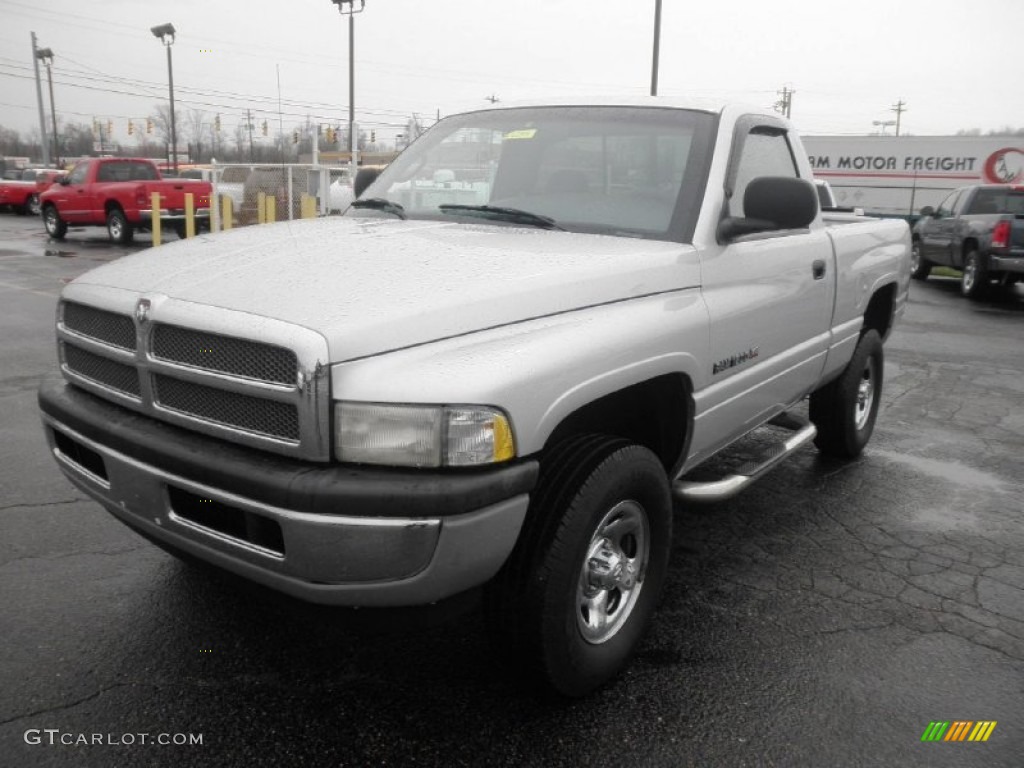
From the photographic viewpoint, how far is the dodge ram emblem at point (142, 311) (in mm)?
2473

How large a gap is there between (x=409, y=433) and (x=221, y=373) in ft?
1.86

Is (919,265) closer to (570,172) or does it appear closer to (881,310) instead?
(881,310)

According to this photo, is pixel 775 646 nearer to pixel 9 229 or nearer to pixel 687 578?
pixel 687 578

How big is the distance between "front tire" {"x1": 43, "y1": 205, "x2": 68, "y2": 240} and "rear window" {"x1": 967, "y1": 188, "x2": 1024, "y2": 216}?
19.5m

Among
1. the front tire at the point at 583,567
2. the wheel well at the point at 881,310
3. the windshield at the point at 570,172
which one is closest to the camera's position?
the front tire at the point at 583,567

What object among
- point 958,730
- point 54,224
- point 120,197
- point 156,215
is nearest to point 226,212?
point 156,215

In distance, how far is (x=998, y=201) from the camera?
1416 centimetres

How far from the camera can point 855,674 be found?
2.94m

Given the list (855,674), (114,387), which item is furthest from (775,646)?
(114,387)

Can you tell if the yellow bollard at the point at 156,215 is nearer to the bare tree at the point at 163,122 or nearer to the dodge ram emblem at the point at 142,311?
the dodge ram emblem at the point at 142,311

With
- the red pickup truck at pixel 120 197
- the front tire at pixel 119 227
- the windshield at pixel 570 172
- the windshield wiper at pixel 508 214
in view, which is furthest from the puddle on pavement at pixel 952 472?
the front tire at pixel 119 227

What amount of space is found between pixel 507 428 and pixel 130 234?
19653mm

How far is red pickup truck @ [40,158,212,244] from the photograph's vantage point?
18.8 m

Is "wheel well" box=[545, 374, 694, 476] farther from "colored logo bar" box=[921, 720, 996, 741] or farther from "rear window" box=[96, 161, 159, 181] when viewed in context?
"rear window" box=[96, 161, 159, 181]
